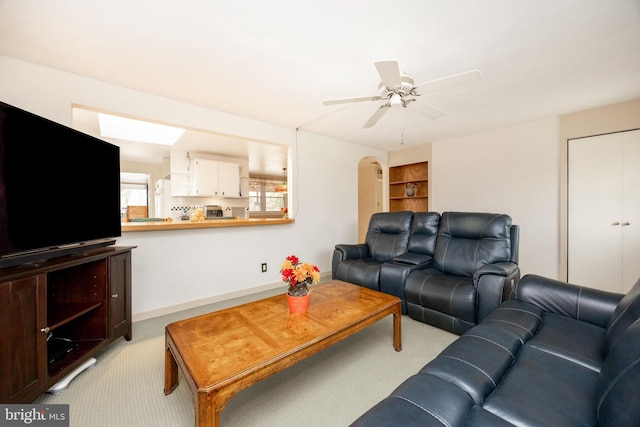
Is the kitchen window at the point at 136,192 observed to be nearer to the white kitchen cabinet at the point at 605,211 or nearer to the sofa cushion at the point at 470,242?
the sofa cushion at the point at 470,242

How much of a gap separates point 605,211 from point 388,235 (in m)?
2.49

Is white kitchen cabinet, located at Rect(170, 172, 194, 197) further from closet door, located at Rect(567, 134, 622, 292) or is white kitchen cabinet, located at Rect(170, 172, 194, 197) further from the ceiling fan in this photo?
closet door, located at Rect(567, 134, 622, 292)

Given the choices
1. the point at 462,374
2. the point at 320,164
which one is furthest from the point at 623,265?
the point at 320,164

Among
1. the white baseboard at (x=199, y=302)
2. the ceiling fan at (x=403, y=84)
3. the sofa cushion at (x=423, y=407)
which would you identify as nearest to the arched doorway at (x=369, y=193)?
the white baseboard at (x=199, y=302)

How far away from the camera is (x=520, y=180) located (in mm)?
3570

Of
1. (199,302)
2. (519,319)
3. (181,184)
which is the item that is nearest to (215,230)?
(199,302)

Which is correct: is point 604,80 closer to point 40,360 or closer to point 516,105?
point 516,105

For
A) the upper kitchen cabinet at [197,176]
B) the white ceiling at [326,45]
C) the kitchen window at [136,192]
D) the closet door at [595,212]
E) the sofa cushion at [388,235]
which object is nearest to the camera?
the white ceiling at [326,45]

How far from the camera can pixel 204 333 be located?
1.42 metres

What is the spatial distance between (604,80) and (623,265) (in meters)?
2.05

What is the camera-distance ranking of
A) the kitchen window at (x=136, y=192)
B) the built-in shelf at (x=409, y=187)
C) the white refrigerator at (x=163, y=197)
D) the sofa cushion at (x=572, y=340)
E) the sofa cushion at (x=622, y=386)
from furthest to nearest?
the kitchen window at (x=136, y=192) → the white refrigerator at (x=163, y=197) → the built-in shelf at (x=409, y=187) → the sofa cushion at (x=572, y=340) → the sofa cushion at (x=622, y=386)

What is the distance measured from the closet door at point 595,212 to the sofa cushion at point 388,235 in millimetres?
2052

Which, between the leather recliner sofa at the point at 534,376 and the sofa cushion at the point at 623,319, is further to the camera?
the sofa cushion at the point at 623,319

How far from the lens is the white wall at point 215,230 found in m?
2.12
